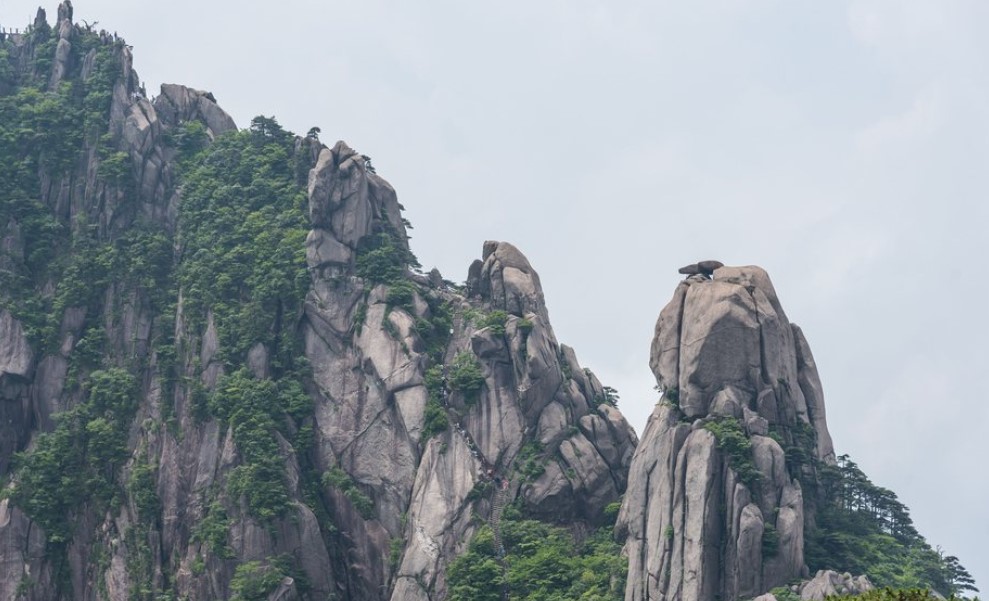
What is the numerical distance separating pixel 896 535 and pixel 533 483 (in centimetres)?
2111

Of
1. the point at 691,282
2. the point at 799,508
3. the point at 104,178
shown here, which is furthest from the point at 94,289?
the point at 799,508

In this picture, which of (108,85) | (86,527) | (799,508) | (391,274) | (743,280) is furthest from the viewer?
(108,85)

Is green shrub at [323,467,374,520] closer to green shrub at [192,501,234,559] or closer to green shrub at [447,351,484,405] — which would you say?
green shrub at [192,501,234,559]

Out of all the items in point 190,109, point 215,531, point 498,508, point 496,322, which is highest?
point 190,109

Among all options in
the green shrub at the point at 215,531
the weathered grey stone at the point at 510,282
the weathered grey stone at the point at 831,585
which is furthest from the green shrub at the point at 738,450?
the green shrub at the point at 215,531

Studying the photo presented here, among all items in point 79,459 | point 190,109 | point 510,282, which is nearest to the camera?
point 79,459

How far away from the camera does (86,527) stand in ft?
338

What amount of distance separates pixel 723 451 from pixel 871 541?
11.0 metres

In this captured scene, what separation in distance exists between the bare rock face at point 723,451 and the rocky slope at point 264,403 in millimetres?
11127

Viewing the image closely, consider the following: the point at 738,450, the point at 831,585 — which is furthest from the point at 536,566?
the point at 831,585

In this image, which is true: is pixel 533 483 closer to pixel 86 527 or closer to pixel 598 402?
pixel 598 402

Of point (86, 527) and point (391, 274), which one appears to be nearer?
point (86, 527)

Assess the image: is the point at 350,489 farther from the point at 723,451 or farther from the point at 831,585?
the point at 831,585

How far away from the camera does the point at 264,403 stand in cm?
10406
